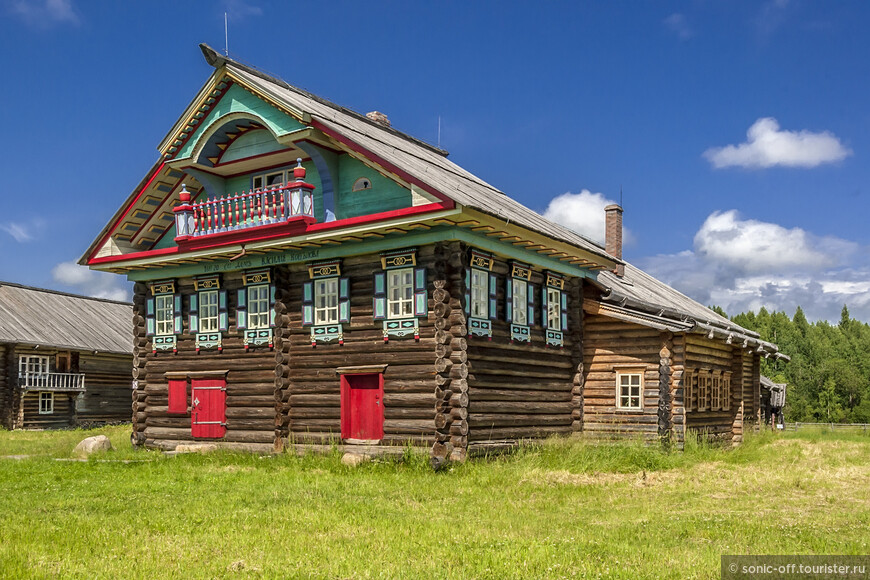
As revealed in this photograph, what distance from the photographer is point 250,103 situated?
72.7ft

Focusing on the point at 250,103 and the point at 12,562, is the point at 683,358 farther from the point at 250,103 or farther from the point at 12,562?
the point at 12,562

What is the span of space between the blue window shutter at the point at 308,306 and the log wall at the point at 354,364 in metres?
0.22

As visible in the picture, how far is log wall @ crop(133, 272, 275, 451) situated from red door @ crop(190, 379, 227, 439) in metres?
0.23

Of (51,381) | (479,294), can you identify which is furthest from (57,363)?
(479,294)

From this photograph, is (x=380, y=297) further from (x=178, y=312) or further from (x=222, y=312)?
(x=178, y=312)

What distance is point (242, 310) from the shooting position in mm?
23500

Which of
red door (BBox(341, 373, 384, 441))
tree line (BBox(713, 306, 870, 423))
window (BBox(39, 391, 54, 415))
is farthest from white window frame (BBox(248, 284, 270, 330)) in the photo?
tree line (BBox(713, 306, 870, 423))

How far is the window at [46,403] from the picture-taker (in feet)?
134

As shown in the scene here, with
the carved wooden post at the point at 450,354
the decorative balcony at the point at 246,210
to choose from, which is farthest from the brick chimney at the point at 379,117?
the carved wooden post at the point at 450,354

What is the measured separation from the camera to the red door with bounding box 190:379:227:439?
23938 mm

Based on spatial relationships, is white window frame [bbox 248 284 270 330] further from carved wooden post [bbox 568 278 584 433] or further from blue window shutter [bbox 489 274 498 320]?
carved wooden post [bbox 568 278 584 433]

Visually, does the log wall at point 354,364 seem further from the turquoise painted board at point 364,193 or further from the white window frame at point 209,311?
the white window frame at point 209,311

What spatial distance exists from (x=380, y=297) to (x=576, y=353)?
21.0 feet

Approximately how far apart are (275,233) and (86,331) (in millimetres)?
27745
